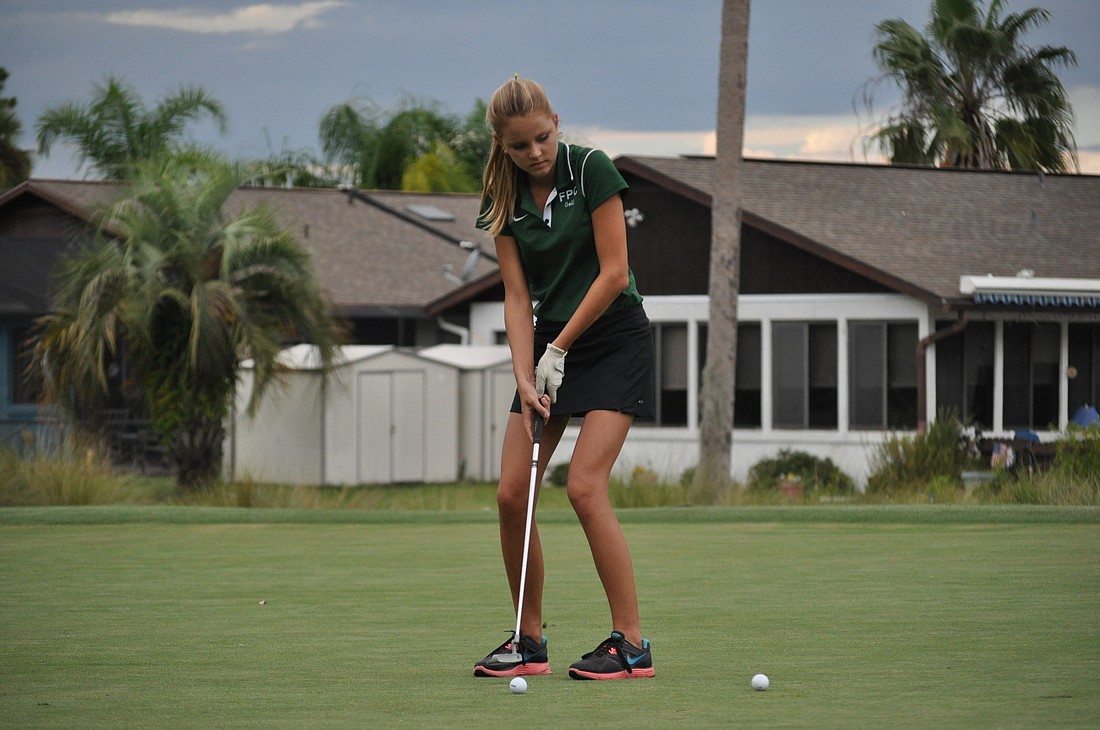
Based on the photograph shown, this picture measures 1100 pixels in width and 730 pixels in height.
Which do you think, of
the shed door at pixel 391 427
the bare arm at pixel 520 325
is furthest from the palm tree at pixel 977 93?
the bare arm at pixel 520 325

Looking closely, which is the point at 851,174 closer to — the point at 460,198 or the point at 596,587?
the point at 460,198

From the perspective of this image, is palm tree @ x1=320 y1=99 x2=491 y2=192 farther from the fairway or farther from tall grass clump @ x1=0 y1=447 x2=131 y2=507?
the fairway

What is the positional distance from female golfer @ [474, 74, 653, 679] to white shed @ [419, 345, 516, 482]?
21.9m

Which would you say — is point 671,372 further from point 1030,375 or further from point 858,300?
point 1030,375

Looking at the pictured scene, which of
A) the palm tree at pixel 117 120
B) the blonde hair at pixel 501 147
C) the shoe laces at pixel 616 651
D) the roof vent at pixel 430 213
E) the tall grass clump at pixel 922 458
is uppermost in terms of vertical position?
the palm tree at pixel 117 120

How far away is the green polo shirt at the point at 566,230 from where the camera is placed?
5867 mm

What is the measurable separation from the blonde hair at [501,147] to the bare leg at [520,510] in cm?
73

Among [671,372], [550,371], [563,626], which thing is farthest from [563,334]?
[671,372]

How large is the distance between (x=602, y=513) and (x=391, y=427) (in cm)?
2150

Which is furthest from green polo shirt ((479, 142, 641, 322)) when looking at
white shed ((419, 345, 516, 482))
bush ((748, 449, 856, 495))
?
white shed ((419, 345, 516, 482))

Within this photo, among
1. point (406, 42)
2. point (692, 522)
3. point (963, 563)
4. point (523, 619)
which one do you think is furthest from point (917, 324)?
point (406, 42)

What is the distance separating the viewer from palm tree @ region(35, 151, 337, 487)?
2103 centimetres

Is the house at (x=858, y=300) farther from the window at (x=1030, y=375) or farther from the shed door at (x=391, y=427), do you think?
the shed door at (x=391, y=427)

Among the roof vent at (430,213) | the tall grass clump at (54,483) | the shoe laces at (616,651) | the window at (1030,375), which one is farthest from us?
the roof vent at (430,213)
